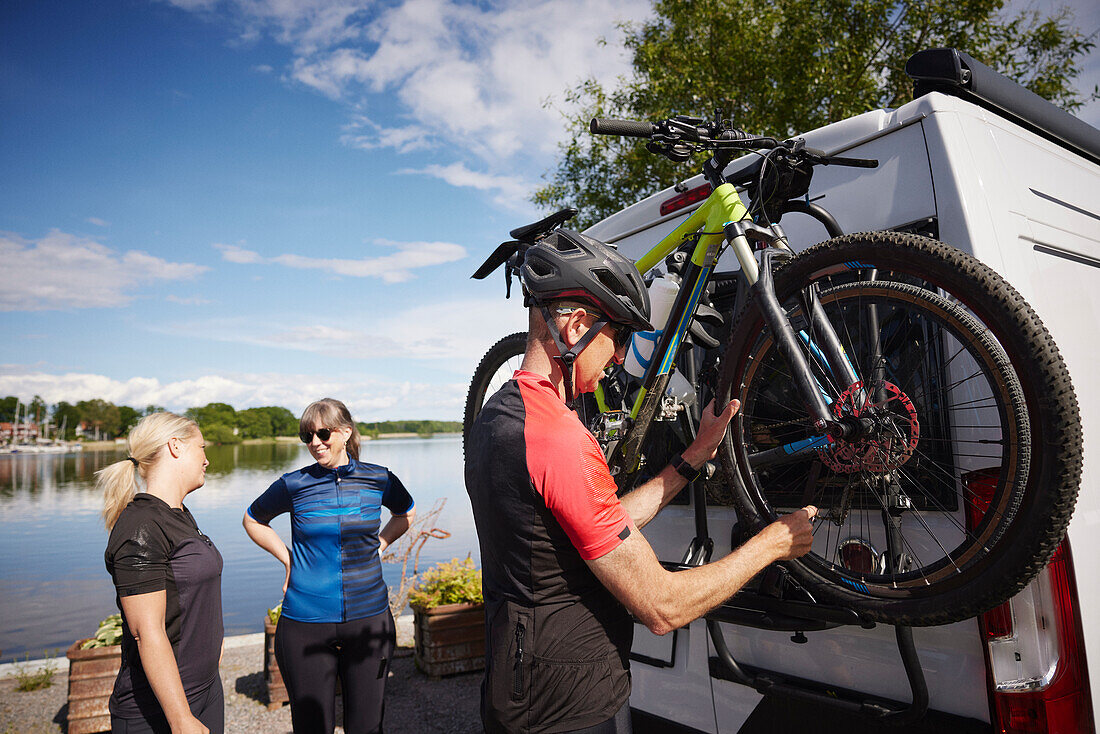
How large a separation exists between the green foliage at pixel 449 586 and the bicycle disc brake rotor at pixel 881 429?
188 inches

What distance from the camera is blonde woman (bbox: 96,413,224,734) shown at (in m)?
2.58

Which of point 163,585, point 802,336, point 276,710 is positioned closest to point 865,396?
point 802,336

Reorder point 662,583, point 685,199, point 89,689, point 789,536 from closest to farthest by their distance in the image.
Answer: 1. point 662,583
2. point 789,536
3. point 685,199
4. point 89,689

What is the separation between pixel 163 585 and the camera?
268cm

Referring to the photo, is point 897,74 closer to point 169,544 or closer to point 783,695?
point 783,695

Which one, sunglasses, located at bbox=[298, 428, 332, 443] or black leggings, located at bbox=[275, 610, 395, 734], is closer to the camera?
black leggings, located at bbox=[275, 610, 395, 734]

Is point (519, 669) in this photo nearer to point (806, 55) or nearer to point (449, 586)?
point (449, 586)

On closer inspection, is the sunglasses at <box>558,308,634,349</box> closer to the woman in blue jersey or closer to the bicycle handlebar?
the bicycle handlebar

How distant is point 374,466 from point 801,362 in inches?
116

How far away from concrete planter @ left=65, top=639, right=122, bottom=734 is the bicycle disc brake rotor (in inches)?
220

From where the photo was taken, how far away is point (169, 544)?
2785mm

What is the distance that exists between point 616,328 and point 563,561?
0.72m

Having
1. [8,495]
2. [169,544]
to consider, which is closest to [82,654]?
[169,544]

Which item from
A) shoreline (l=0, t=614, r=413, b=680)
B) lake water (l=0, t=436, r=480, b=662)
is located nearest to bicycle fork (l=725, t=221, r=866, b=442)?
lake water (l=0, t=436, r=480, b=662)
